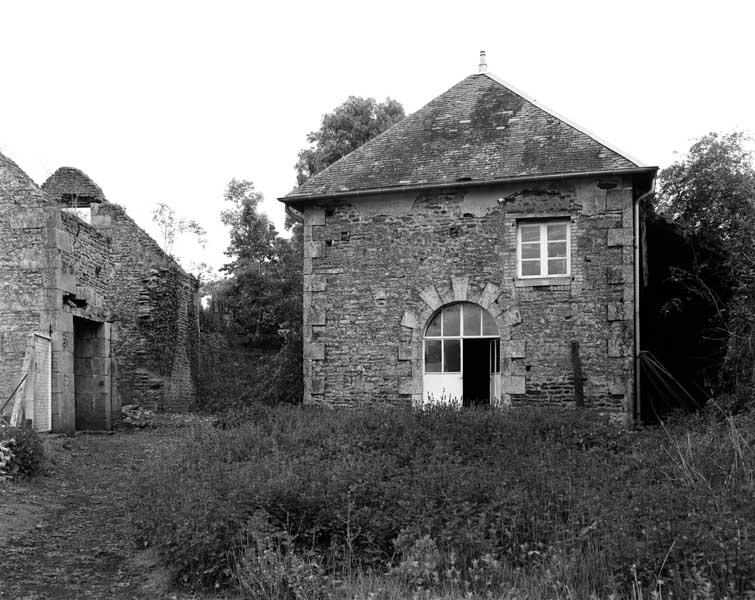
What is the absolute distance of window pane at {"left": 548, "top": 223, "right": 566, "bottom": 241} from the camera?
45.0 feet

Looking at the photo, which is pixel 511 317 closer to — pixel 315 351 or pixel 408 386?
pixel 408 386

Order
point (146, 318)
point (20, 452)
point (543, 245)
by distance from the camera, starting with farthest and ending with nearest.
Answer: point (146, 318), point (543, 245), point (20, 452)

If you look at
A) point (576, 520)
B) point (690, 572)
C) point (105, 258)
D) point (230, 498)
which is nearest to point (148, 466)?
point (230, 498)

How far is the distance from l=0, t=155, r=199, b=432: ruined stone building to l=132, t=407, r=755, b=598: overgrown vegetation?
6212 millimetres

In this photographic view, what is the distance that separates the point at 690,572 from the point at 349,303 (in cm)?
1011

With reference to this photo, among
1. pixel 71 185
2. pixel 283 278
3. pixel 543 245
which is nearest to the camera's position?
pixel 543 245

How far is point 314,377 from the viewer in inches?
572

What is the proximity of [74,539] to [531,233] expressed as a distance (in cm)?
911

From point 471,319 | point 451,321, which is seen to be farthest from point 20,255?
point 471,319

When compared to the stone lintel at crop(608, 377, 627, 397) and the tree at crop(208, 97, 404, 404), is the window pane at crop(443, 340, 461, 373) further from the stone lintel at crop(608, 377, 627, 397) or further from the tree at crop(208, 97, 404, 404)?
the tree at crop(208, 97, 404, 404)

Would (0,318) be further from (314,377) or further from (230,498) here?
(230,498)

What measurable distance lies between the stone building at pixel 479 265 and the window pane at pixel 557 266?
0.7 inches

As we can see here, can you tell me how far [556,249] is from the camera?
13703mm

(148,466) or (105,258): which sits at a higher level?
(105,258)
